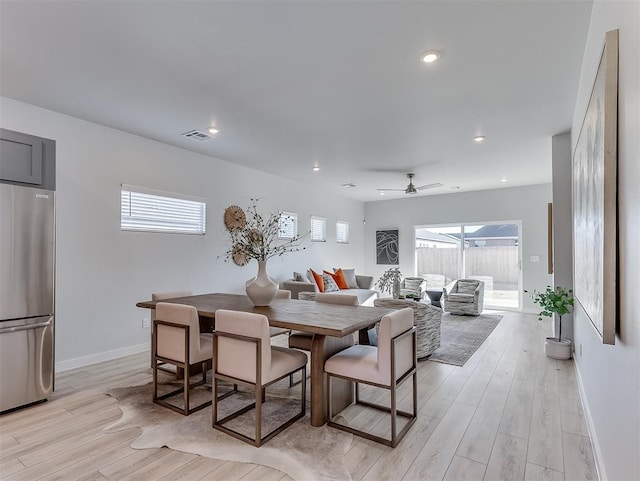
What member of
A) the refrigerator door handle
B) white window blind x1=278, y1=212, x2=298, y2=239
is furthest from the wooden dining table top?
white window blind x1=278, y1=212, x2=298, y2=239

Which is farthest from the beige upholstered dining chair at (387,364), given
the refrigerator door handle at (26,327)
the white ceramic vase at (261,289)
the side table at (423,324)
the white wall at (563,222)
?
the white wall at (563,222)

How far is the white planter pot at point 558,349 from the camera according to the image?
4.05 metres

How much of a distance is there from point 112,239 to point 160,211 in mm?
708

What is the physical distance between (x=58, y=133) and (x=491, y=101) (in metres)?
4.38

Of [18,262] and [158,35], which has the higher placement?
[158,35]

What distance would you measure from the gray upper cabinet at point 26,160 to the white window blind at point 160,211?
1231 millimetres

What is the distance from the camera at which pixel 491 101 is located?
132 inches

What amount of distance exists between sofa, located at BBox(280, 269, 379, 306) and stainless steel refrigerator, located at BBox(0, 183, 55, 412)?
359 centimetres

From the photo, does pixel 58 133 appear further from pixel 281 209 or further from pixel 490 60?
pixel 490 60

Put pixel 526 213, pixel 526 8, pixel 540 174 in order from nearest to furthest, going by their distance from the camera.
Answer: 1. pixel 526 8
2. pixel 540 174
3. pixel 526 213

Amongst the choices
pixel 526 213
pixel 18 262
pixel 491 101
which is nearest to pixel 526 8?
pixel 491 101

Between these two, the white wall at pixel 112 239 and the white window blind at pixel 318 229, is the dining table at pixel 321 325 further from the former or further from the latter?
the white window blind at pixel 318 229

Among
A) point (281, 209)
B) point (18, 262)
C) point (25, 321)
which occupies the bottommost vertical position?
point (25, 321)

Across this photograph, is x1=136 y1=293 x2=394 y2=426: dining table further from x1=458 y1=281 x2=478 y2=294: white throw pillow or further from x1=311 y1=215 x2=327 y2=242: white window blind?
x1=458 y1=281 x2=478 y2=294: white throw pillow
